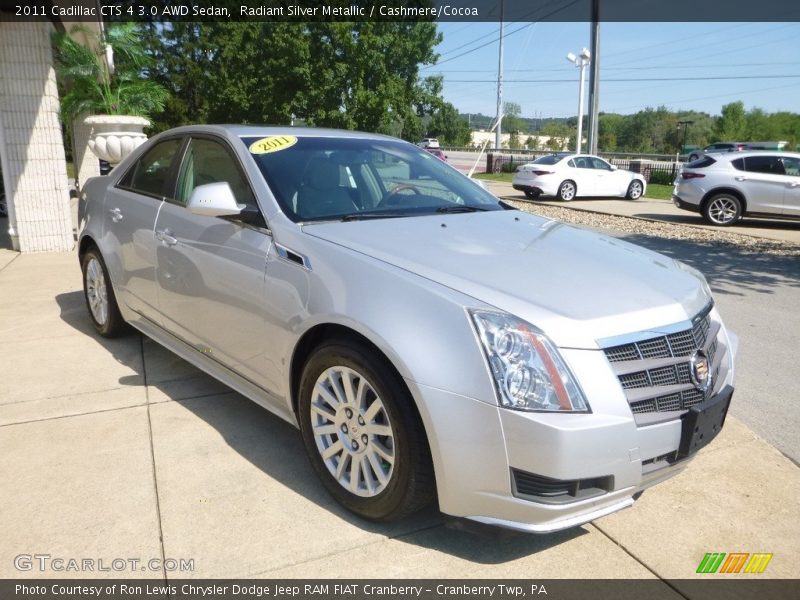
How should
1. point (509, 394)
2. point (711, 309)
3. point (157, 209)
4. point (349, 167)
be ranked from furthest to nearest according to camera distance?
point (157, 209) < point (349, 167) < point (711, 309) < point (509, 394)

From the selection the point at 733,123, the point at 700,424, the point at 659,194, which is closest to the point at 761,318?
the point at 700,424

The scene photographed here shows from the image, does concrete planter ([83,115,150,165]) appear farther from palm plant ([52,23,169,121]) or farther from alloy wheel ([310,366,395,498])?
alloy wheel ([310,366,395,498])

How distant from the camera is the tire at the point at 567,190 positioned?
19453 millimetres

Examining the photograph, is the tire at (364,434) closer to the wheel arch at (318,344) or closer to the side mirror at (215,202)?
the wheel arch at (318,344)

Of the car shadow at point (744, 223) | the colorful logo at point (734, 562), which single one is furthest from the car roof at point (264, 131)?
the car shadow at point (744, 223)

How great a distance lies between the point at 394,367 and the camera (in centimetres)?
253

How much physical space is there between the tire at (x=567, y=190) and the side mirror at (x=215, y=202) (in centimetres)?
1726

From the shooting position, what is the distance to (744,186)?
13.7 m

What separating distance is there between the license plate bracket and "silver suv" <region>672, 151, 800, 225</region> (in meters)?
12.6

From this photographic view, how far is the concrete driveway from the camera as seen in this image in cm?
260

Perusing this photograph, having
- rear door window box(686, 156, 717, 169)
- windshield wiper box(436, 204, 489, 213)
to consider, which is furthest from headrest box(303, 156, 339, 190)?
rear door window box(686, 156, 717, 169)

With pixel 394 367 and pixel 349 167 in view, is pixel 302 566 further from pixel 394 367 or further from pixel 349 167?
pixel 349 167

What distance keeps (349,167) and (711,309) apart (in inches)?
77.1
